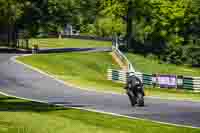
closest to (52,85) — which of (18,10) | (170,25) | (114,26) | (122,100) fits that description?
(122,100)

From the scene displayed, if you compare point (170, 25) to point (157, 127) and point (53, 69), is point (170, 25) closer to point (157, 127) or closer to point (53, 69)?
point (53, 69)

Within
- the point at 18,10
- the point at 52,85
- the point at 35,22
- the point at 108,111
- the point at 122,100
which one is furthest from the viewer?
the point at 35,22

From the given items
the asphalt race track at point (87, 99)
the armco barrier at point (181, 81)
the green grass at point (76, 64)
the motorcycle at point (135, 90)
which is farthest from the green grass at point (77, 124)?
the green grass at point (76, 64)

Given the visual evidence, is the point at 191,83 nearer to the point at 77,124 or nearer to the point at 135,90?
the point at 135,90

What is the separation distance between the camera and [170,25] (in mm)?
85125

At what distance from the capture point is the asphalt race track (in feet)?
68.0

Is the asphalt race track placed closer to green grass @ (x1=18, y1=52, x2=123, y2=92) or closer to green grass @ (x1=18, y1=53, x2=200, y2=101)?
green grass @ (x1=18, y1=53, x2=200, y2=101)

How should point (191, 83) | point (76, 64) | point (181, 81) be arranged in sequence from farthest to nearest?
point (76, 64)
point (181, 81)
point (191, 83)

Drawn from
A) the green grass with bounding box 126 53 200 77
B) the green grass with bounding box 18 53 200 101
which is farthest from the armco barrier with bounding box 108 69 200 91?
the green grass with bounding box 126 53 200 77

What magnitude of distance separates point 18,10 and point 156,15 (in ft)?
70.9

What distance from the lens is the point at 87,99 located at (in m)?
28.0

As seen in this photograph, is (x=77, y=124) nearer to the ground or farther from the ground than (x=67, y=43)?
farther from the ground

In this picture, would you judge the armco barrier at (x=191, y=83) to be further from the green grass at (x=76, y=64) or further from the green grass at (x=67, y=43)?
the green grass at (x=67, y=43)

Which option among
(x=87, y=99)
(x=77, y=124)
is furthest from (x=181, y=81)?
(x=77, y=124)
